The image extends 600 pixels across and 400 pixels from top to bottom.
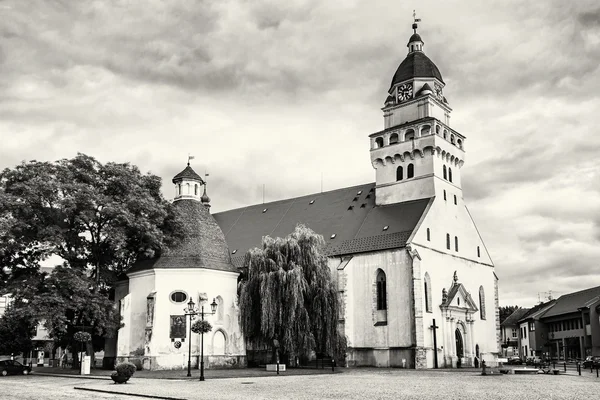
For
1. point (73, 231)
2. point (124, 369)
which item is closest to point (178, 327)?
point (73, 231)

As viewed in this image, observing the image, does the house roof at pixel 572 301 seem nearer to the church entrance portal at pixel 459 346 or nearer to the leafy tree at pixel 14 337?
the church entrance portal at pixel 459 346

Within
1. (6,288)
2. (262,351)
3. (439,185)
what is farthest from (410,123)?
(6,288)

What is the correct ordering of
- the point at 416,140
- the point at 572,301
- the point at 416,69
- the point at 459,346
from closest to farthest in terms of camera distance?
1. the point at 459,346
2. the point at 416,140
3. the point at 416,69
4. the point at 572,301

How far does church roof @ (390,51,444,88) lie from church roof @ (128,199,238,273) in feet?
70.2

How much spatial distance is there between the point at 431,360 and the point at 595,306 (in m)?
39.6

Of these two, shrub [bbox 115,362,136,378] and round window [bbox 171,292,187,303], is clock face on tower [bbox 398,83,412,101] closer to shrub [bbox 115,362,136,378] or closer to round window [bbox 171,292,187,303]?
round window [bbox 171,292,187,303]

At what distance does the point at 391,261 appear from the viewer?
160 ft

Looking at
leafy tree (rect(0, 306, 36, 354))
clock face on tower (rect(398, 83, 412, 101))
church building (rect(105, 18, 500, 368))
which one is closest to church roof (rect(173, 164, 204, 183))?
church building (rect(105, 18, 500, 368))

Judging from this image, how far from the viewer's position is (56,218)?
43.9 meters

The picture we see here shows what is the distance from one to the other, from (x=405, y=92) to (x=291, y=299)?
2318 cm

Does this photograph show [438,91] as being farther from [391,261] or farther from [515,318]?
[515,318]

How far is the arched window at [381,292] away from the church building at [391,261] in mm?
81

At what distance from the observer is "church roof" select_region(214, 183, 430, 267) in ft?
166

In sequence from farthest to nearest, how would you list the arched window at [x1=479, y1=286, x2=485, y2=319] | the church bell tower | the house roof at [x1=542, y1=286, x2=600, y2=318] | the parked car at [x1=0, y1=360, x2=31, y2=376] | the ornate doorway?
1. the house roof at [x1=542, y1=286, x2=600, y2=318]
2. the arched window at [x1=479, y1=286, x2=485, y2=319]
3. the church bell tower
4. the ornate doorway
5. the parked car at [x1=0, y1=360, x2=31, y2=376]
